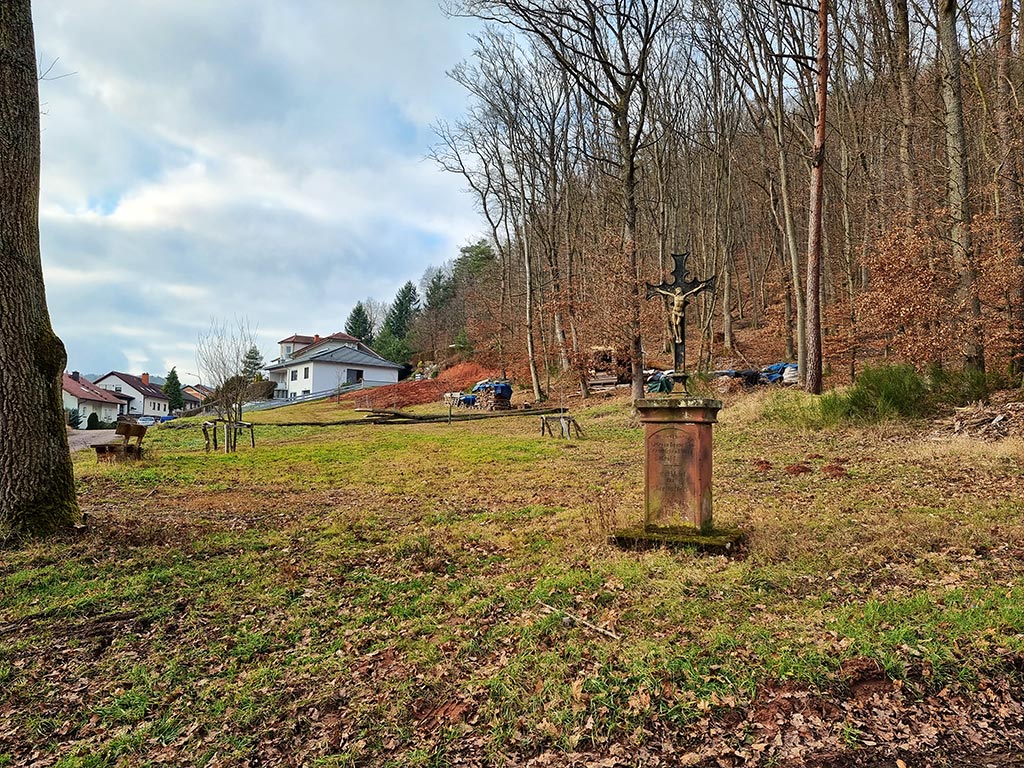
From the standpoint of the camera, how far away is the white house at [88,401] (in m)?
52.9

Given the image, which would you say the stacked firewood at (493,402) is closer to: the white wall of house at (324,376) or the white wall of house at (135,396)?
the white wall of house at (324,376)

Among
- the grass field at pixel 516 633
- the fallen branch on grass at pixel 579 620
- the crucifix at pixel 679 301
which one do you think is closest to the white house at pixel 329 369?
the grass field at pixel 516 633

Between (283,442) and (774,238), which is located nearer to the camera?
(283,442)

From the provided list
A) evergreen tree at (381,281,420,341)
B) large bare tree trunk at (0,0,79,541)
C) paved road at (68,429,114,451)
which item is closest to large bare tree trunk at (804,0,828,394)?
large bare tree trunk at (0,0,79,541)

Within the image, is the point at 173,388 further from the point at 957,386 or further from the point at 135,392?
the point at 957,386

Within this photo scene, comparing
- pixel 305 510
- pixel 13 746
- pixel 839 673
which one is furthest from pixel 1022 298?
pixel 13 746

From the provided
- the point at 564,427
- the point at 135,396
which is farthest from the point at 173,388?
the point at 564,427

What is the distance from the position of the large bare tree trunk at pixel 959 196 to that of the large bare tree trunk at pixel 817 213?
2.19 meters

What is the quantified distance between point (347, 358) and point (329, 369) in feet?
5.49

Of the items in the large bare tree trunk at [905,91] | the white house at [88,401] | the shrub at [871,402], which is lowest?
the shrub at [871,402]

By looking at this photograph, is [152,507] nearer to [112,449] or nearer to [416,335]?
[112,449]

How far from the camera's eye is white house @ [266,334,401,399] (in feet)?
148

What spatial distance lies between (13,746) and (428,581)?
8.44 feet

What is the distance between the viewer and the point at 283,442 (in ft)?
52.9
